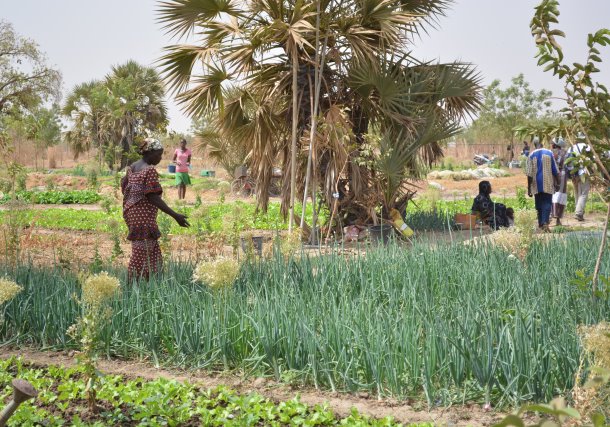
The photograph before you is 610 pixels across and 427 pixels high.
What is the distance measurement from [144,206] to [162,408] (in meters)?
2.91

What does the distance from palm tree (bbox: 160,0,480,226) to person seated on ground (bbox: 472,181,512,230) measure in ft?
4.46

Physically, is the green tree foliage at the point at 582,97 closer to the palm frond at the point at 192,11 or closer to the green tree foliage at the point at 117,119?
the palm frond at the point at 192,11

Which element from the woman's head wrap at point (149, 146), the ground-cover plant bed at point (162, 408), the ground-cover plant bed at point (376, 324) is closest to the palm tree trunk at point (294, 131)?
the woman's head wrap at point (149, 146)

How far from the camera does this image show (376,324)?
12.5ft

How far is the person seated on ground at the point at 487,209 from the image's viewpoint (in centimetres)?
1153

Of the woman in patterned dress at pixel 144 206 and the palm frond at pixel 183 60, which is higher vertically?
the palm frond at pixel 183 60

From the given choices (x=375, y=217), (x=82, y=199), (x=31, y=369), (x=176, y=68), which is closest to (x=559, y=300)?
(x=31, y=369)

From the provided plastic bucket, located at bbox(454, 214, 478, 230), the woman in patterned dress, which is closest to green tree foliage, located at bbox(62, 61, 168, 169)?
plastic bucket, located at bbox(454, 214, 478, 230)

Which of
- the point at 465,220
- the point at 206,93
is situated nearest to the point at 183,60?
the point at 206,93

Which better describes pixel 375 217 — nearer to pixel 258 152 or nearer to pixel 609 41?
pixel 258 152

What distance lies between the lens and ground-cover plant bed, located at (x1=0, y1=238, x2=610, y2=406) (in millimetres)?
3379

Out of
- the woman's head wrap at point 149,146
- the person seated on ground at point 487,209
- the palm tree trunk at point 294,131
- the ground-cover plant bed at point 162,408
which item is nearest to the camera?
the ground-cover plant bed at point 162,408

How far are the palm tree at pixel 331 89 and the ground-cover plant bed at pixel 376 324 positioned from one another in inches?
163

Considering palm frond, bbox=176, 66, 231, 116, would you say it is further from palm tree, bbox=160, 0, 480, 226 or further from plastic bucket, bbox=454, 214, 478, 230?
plastic bucket, bbox=454, 214, 478, 230
